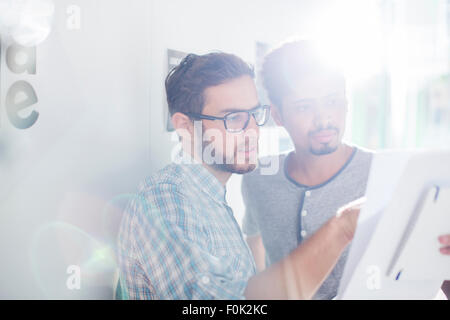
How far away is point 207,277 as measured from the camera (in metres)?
0.88

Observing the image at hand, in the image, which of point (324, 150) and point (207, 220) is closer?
point (207, 220)

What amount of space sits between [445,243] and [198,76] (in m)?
0.85

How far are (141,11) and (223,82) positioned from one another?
0.39 meters

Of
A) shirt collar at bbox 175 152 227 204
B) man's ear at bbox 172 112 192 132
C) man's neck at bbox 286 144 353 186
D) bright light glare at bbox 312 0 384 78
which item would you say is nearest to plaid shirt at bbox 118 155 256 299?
shirt collar at bbox 175 152 227 204

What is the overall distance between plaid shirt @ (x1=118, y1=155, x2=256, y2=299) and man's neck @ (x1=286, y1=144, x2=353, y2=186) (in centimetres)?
42

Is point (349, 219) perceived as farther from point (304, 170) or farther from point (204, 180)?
point (304, 170)

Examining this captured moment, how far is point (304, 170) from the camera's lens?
1529 mm

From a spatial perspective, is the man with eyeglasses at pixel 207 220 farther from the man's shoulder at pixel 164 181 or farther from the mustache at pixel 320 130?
the mustache at pixel 320 130

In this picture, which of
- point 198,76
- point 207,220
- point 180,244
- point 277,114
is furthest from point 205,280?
point 277,114

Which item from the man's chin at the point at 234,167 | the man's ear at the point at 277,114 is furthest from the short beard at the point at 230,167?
the man's ear at the point at 277,114

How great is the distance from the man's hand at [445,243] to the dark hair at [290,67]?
0.87m

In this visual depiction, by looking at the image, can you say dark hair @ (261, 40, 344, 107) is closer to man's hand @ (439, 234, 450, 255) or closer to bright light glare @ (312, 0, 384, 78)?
bright light glare @ (312, 0, 384, 78)

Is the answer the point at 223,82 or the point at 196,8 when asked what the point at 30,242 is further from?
the point at 196,8
